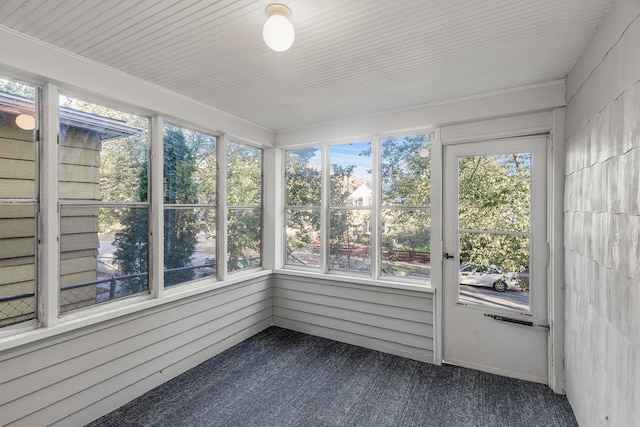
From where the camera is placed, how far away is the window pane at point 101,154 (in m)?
2.18

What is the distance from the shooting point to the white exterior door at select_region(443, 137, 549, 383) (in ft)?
8.85

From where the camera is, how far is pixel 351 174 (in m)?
3.67

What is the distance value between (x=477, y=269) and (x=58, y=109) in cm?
370

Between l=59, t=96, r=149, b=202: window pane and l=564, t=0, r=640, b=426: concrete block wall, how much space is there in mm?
3265

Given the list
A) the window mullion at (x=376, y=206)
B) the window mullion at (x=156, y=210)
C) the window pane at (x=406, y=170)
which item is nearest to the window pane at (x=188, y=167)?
the window mullion at (x=156, y=210)

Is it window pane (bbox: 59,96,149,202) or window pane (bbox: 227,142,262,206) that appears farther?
window pane (bbox: 227,142,262,206)

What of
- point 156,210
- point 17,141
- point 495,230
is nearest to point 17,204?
point 17,141

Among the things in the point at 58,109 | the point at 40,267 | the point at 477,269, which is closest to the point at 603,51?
the point at 477,269

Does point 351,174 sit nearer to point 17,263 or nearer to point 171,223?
point 171,223

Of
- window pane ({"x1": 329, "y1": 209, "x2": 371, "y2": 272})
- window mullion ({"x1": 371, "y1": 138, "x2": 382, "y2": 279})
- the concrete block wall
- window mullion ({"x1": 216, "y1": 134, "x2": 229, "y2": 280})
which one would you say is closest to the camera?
the concrete block wall

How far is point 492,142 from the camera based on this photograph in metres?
2.87

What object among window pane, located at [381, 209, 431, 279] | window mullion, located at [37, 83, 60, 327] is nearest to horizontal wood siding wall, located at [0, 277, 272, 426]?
window mullion, located at [37, 83, 60, 327]

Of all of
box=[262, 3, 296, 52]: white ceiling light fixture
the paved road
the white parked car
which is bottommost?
the paved road

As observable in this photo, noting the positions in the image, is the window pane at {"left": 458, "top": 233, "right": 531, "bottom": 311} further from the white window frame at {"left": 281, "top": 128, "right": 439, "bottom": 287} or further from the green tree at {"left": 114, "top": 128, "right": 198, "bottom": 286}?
the green tree at {"left": 114, "top": 128, "right": 198, "bottom": 286}
